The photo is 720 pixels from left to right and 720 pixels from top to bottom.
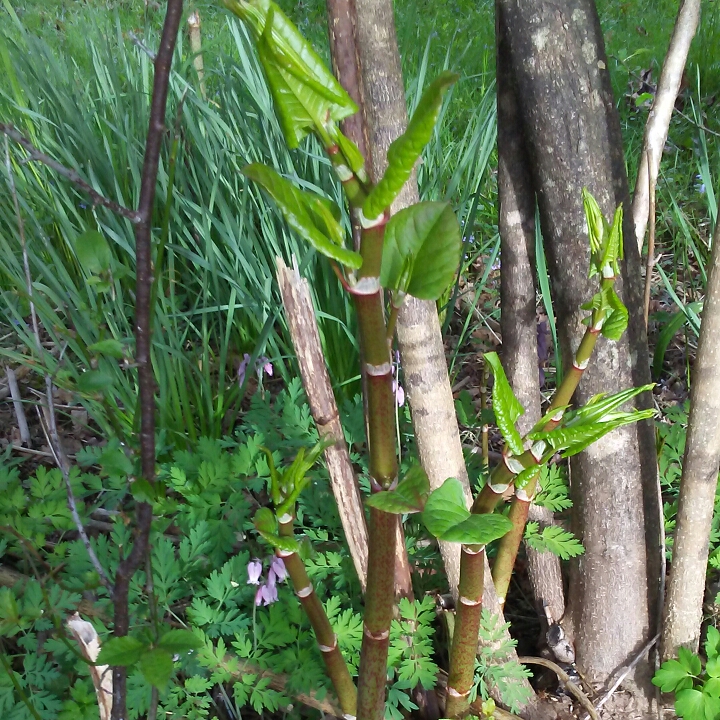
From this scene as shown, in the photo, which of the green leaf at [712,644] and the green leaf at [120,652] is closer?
the green leaf at [120,652]

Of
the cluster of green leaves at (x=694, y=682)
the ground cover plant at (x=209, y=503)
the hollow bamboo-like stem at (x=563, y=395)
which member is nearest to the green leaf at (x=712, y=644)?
the cluster of green leaves at (x=694, y=682)

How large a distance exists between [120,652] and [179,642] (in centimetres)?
5

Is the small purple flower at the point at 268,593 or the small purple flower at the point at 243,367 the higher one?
the small purple flower at the point at 243,367

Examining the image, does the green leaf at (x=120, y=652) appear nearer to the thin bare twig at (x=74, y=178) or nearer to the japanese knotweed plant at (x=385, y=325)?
the japanese knotweed plant at (x=385, y=325)

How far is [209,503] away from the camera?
45.4 inches

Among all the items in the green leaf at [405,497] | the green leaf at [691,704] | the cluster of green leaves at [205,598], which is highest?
the green leaf at [405,497]

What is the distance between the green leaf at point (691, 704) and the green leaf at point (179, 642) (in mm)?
715

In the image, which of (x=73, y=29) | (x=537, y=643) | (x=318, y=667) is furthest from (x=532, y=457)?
(x=73, y=29)

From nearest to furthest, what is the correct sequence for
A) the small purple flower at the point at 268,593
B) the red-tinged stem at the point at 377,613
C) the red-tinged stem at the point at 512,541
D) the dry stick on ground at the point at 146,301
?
the dry stick on ground at the point at 146,301, the red-tinged stem at the point at 377,613, the red-tinged stem at the point at 512,541, the small purple flower at the point at 268,593

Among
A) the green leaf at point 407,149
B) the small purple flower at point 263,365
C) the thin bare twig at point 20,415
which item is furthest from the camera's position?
the thin bare twig at point 20,415

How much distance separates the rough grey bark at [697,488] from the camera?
2.56 ft

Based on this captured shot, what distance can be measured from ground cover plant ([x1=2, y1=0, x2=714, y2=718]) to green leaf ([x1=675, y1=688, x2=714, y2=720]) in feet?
0.78

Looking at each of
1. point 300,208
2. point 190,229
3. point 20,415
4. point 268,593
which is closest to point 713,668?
point 268,593

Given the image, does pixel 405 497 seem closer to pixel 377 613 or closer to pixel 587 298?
pixel 377 613
